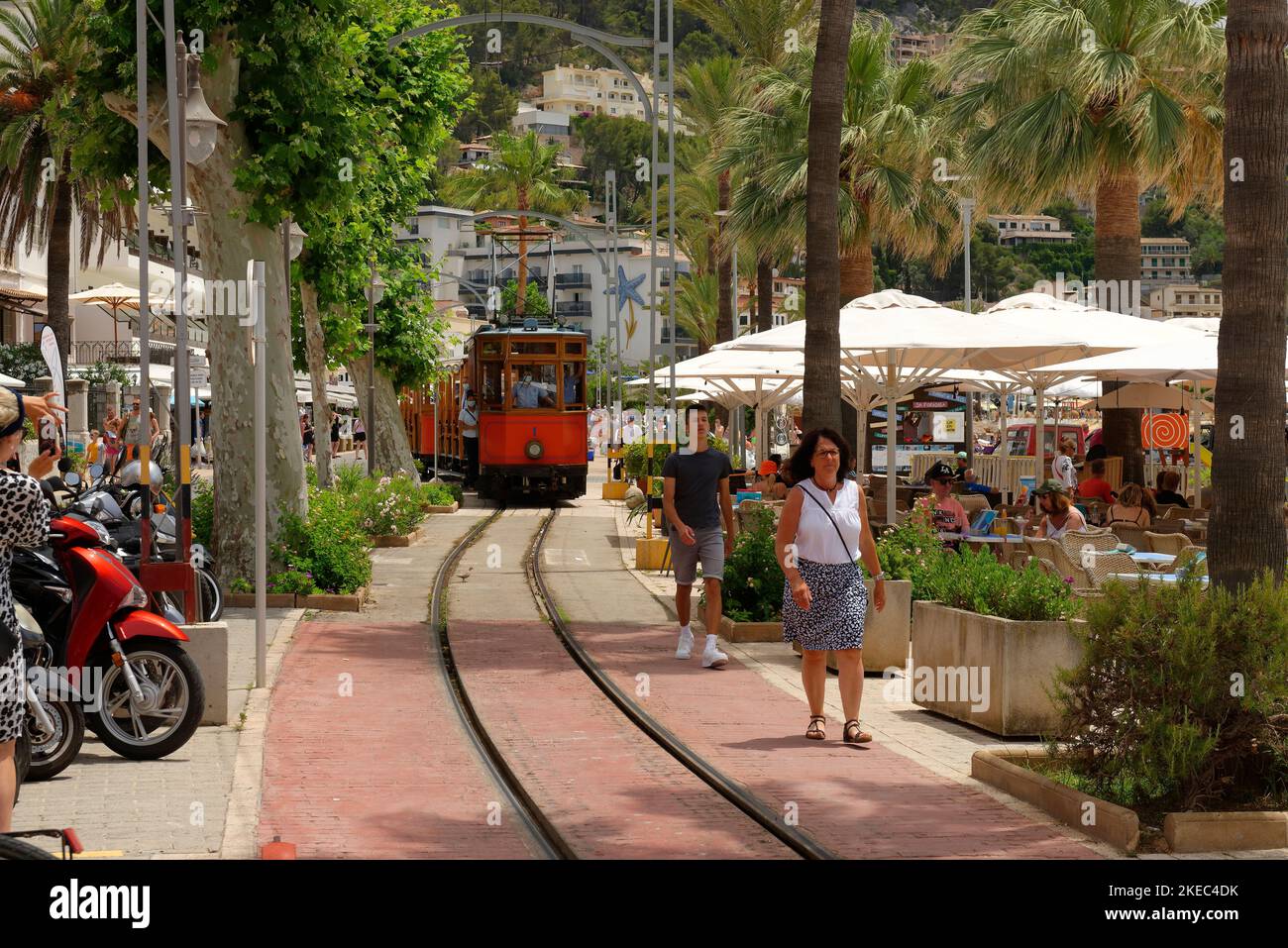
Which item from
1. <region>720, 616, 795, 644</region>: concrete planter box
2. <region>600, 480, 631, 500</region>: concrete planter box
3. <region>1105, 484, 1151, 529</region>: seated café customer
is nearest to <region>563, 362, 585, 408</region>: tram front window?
<region>600, 480, 631, 500</region>: concrete planter box

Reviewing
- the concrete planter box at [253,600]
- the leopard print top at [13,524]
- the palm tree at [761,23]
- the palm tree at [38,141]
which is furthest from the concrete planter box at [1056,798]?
the palm tree at [761,23]

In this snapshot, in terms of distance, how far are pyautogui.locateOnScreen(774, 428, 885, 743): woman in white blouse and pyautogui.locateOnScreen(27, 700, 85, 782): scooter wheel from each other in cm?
399

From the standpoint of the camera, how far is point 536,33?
18975 cm

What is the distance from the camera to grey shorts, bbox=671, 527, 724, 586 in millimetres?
13539

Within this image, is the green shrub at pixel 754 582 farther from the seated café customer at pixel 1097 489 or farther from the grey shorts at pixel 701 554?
the seated café customer at pixel 1097 489

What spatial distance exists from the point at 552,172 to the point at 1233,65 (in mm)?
69156

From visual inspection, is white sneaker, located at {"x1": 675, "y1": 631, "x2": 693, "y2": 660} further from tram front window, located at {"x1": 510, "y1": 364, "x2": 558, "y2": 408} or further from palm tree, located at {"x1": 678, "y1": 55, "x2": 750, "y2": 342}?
palm tree, located at {"x1": 678, "y1": 55, "x2": 750, "y2": 342}

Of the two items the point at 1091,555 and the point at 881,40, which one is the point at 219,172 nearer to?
the point at 1091,555

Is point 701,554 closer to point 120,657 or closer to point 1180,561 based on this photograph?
point 1180,561

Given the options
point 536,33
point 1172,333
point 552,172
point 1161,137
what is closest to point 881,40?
point 1161,137

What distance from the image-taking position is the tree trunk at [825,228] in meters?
16.1

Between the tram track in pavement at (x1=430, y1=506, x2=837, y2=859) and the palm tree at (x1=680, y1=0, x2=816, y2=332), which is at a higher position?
the palm tree at (x1=680, y1=0, x2=816, y2=332)

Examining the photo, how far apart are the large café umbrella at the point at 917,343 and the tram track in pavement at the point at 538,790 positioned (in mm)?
4299

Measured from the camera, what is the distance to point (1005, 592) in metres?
10.7
